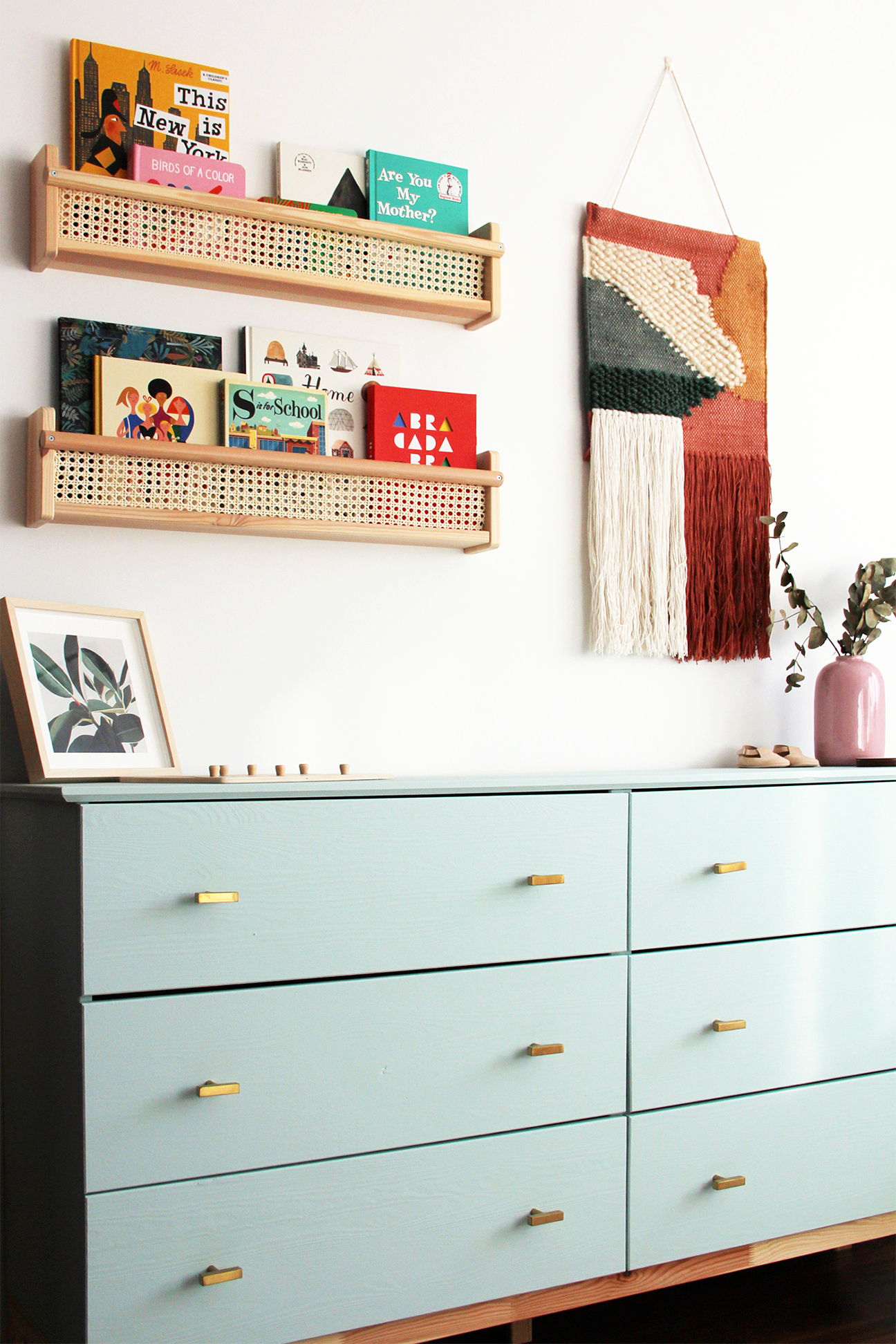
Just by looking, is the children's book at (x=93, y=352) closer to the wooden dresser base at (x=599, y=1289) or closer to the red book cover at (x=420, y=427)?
the red book cover at (x=420, y=427)

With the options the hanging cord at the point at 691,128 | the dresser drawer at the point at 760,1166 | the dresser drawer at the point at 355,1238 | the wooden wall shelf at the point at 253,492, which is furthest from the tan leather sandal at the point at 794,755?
the hanging cord at the point at 691,128

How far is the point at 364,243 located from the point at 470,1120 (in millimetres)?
1359

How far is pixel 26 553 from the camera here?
170 cm

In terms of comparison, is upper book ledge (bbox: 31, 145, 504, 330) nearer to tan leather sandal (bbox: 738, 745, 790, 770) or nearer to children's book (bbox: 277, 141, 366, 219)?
children's book (bbox: 277, 141, 366, 219)

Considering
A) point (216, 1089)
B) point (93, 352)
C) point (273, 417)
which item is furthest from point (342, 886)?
point (93, 352)

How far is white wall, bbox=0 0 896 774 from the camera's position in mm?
1784

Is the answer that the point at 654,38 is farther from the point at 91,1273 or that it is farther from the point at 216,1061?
the point at 91,1273

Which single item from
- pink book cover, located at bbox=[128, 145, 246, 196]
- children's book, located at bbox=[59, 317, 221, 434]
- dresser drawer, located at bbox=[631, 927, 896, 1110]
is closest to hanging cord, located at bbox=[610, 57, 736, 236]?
pink book cover, located at bbox=[128, 145, 246, 196]

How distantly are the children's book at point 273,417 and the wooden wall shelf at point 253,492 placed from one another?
0.07 meters

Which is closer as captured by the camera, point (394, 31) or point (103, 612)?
point (103, 612)

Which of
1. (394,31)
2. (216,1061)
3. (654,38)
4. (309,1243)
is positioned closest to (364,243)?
(394,31)

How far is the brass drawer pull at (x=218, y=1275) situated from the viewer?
1.35 meters

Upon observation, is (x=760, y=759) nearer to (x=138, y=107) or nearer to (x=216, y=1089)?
(x=216, y=1089)

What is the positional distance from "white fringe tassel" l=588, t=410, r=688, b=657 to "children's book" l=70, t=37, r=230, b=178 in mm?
833
